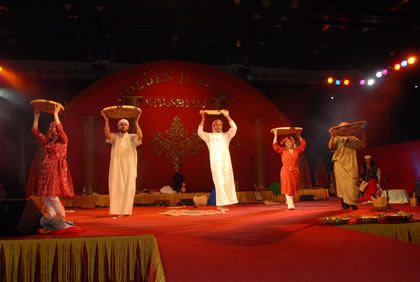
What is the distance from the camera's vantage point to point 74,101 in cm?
994

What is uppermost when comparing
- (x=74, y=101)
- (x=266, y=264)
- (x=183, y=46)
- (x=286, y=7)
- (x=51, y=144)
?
(x=183, y=46)

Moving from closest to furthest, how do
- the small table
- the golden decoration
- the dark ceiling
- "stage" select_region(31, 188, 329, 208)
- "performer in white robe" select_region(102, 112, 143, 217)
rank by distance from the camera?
"performer in white robe" select_region(102, 112, 143, 217), the dark ceiling, the small table, "stage" select_region(31, 188, 329, 208), the golden decoration

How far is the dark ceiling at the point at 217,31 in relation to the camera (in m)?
7.65

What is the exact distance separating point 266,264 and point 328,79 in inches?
381

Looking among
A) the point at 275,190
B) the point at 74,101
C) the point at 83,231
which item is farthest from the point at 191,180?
the point at 83,231

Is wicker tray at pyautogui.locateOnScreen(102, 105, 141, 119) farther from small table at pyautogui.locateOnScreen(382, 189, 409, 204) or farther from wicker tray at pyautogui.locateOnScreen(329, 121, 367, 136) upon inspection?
small table at pyautogui.locateOnScreen(382, 189, 409, 204)

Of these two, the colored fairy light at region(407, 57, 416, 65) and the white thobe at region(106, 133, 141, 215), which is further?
the colored fairy light at region(407, 57, 416, 65)

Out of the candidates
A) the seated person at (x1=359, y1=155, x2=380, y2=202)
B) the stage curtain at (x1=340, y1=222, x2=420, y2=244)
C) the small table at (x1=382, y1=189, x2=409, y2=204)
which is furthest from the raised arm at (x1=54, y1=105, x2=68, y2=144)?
the small table at (x1=382, y1=189, x2=409, y2=204)

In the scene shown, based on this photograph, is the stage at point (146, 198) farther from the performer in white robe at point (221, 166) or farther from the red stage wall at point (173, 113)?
the performer in white robe at point (221, 166)

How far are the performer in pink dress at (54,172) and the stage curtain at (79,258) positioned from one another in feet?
4.85

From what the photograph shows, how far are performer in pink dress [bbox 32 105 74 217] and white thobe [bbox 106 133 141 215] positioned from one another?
2.65 feet

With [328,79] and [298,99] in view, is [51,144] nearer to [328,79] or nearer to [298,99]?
[328,79]

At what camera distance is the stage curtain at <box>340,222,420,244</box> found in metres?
3.71

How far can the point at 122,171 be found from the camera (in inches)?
219
